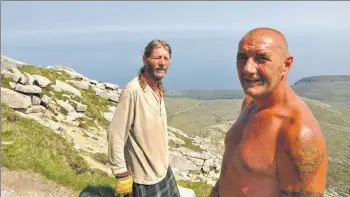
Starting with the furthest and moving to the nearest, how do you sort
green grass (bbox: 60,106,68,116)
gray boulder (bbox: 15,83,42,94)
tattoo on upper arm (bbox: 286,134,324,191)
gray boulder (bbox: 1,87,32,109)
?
green grass (bbox: 60,106,68,116)
gray boulder (bbox: 15,83,42,94)
gray boulder (bbox: 1,87,32,109)
tattoo on upper arm (bbox: 286,134,324,191)

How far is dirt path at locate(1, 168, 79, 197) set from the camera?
898cm

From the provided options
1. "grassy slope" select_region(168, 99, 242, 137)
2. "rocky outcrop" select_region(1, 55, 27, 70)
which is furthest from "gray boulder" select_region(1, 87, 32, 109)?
"grassy slope" select_region(168, 99, 242, 137)

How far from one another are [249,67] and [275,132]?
0.69 meters

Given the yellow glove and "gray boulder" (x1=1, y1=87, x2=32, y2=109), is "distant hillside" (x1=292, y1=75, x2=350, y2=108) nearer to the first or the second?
the yellow glove

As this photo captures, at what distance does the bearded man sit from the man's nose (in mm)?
2913

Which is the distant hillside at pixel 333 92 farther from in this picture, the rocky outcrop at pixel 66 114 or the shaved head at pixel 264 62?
the rocky outcrop at pixel 66 114

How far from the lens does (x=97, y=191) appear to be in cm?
964

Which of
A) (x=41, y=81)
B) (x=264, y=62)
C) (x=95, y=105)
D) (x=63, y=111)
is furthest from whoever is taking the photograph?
(x=95, y=105)

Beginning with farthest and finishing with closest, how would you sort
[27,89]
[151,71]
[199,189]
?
[27,89], [199,189], [151,71]

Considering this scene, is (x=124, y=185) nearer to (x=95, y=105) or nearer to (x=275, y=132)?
(x=275, y=132)

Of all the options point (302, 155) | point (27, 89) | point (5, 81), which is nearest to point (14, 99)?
point (27, 89)

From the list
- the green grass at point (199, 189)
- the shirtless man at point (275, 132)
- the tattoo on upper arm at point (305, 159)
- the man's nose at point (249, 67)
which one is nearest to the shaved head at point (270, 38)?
the shirtless man at point (275, 132)

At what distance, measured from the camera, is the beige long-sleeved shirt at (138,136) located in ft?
18.9

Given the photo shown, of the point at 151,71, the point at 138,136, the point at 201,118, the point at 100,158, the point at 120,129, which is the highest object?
the point at 151,71
